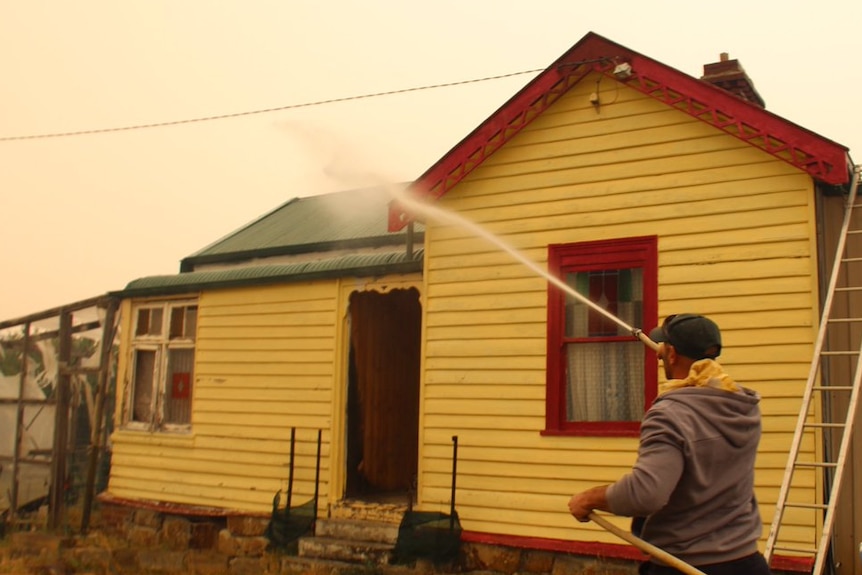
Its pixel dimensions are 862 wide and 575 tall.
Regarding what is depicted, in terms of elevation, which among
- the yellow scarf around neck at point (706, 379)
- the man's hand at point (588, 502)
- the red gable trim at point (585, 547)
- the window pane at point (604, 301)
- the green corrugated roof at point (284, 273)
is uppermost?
the green corrugated roof at point (284, 273)

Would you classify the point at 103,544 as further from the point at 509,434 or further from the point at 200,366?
the point at 509,434

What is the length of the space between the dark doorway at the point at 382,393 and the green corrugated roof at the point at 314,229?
209 cm

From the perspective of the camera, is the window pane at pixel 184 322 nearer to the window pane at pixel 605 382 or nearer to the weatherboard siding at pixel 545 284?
the weatherboard siding at pixel 545 284

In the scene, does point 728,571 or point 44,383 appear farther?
point 44,383

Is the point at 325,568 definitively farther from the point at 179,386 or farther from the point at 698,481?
the point at 698,481

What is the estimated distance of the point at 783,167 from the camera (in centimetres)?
846

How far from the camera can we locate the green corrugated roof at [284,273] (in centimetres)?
1136

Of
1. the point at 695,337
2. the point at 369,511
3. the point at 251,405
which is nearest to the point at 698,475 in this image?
the point at 695,337

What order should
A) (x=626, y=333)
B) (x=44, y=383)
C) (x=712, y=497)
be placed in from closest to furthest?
(x=712, y=497)
(x=626, y=333)
(x=44, y=383)

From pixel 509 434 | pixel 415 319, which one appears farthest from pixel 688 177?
pixel 415 319

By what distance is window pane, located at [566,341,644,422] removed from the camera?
29.6 ft

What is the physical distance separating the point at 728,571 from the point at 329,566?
7482mm

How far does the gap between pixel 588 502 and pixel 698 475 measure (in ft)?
1.40

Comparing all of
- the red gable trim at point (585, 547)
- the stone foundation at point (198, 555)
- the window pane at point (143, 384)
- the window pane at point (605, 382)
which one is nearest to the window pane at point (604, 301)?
the window pane at point (605, 382)
